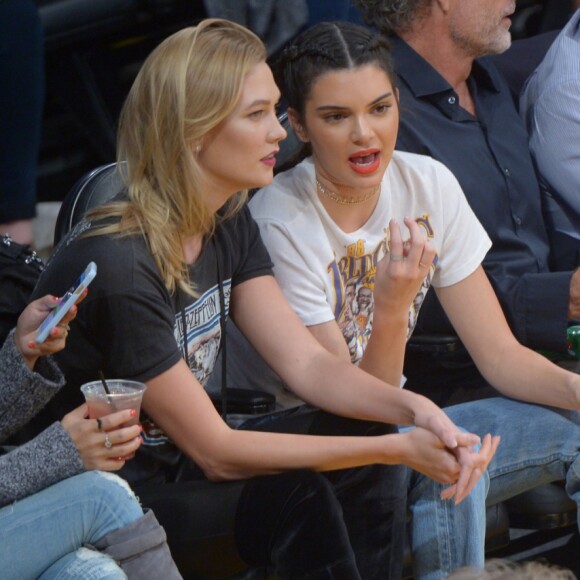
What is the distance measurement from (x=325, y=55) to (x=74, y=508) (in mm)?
1289

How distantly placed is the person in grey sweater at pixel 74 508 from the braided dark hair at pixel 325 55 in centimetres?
99

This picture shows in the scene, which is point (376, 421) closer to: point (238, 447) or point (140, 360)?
point (238, 447)

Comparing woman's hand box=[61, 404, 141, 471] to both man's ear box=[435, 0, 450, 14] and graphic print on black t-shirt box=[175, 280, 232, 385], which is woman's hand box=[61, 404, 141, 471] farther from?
man's ear box=[435, 0, 450, 14]

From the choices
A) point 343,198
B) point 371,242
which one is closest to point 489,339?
point 371,242

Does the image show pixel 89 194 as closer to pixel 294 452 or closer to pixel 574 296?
pixel 294 452

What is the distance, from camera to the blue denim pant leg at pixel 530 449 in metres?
3.14

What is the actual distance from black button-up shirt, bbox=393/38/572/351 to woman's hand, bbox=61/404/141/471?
1.22 metres

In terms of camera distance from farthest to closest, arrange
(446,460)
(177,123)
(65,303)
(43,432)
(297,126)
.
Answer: (297,126) → (177,123) → (446,460) → (43,432) → (65,303)

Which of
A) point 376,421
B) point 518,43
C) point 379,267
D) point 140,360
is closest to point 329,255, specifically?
point 379,267

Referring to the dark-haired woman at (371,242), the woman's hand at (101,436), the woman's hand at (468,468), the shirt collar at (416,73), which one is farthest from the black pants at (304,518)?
the shirt collar at (416,73)

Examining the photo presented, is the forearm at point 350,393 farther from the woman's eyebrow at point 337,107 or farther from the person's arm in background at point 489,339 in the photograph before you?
the woman's eyebrow at point 337,107

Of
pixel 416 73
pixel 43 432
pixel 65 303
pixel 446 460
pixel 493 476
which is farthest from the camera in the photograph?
pixel 416 73

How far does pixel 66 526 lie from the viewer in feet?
7.86

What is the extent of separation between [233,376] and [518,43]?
A: 5.46 feet
